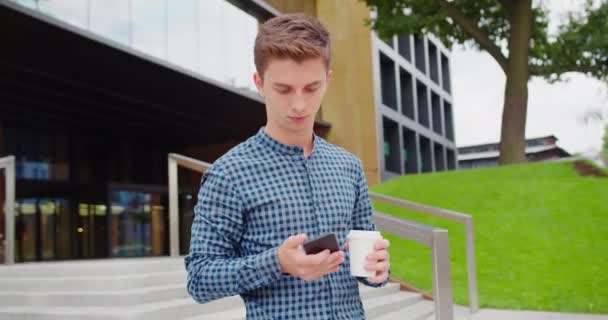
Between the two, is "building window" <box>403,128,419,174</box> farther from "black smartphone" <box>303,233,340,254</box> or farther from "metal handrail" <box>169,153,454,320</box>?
"black smartphone" <box>303,233,340,254</box>

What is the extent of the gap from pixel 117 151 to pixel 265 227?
2030cm

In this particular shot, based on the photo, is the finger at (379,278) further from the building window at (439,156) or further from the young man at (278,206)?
the building window at (439,156)

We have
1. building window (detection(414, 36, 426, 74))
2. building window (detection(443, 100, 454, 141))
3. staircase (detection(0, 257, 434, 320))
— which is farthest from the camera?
building window (detection(443, 100, 454, 141))

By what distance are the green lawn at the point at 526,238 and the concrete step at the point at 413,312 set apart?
72 centimetres

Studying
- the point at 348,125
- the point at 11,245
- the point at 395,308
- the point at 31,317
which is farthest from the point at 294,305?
the point at 348,125

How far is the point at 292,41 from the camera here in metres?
1.41

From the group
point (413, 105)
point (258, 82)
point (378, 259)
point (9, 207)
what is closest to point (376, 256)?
point (378, 259)

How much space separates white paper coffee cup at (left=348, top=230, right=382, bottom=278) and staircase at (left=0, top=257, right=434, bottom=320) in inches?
138

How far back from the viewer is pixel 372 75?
78.8 ft

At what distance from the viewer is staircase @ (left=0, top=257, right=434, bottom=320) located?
4871 mm

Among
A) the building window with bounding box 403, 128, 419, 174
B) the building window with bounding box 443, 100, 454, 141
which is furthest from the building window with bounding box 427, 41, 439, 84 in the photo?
the building window with bounding box 403, 128, 419, 174

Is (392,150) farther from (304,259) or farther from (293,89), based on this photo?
(304,259)

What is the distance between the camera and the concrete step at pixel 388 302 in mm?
6109

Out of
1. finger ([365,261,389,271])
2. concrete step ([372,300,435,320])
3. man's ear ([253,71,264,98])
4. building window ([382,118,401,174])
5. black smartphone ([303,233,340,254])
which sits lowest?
concrete step ([372,300,435,320])
